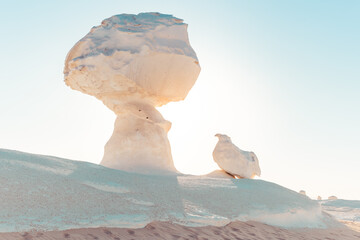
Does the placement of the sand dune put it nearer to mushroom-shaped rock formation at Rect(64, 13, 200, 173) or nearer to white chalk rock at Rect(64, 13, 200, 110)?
mushroom-shaped rock formation at Rect(64, 13, 200, 173)

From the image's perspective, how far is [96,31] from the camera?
11406mm

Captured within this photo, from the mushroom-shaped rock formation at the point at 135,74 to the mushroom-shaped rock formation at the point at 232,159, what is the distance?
1676 mm

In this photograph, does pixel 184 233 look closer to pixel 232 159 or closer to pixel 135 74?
pixel 232 159

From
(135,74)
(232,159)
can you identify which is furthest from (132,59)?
(232,159)

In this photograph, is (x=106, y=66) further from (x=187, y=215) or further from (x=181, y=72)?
(x=187, y=215)

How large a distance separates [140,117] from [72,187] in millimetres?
5027

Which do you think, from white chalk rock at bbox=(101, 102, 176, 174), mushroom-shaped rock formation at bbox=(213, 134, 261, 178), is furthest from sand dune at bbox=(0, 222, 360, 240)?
white chalk rock at bbox=(101, 102, 176, 174)

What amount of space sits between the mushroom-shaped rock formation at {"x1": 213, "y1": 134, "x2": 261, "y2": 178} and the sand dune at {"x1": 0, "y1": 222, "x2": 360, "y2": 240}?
119 inches

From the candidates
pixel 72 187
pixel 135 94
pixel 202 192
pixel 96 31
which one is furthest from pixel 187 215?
pixel 96 31

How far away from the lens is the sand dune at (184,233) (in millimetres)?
5699

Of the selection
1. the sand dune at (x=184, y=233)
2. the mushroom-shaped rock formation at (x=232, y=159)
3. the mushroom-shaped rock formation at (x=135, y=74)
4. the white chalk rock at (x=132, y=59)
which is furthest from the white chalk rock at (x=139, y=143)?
the sand dune at (x=184, y=233)

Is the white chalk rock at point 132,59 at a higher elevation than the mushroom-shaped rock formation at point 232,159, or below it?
higher

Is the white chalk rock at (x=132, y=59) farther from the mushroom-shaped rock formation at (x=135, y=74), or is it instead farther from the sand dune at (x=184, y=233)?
the sand dune at (x=184, y=233)

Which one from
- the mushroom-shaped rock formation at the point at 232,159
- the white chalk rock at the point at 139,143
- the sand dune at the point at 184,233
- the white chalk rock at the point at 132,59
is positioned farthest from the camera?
→ the mushroom-shaped rock formation at the point at 232,159
